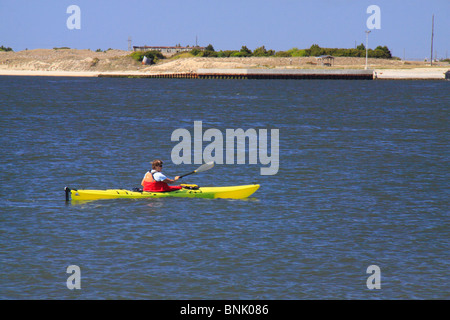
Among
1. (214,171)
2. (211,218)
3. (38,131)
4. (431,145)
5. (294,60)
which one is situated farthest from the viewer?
(294,60)

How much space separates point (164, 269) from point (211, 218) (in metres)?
4.80

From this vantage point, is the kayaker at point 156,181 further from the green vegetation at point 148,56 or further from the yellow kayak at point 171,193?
the green vegetation at point 148,56

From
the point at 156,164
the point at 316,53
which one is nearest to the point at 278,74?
the point at 316,53

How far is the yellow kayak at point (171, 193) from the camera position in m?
21.3

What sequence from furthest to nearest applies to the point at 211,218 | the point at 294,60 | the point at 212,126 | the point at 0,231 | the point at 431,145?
the point at 294,60
the point at 212,126
the point at 431,145
the point at 211,218
the point at 0,231

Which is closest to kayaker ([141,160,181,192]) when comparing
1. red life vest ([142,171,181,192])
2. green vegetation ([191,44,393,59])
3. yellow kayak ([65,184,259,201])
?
red life vest ([142,171,181,192])

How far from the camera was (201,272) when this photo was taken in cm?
1465

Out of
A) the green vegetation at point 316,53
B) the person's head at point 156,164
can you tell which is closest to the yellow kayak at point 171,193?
the person's head at point 156,164

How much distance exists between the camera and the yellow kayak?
2131cm

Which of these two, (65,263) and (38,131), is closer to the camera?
(65,263)

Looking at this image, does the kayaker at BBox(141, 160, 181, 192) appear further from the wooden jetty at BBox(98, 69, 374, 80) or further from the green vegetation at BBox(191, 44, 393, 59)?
the green vegetation at BBox(191, 44, 393, 59)
